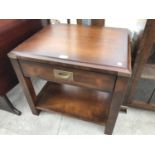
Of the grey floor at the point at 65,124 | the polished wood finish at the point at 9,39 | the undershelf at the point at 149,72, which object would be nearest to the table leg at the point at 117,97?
the grey floor at the point at 65,124

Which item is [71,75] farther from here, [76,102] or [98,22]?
[98,22]

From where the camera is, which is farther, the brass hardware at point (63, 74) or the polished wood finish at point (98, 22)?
the polished wood finish at point (98, 22)

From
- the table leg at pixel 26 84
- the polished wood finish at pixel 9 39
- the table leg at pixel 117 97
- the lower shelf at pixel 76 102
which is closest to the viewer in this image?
the table leg at pixel 117 97

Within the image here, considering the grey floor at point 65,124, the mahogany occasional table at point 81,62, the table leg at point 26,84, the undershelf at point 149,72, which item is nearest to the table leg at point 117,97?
the mahogany occasional table at point 81,62

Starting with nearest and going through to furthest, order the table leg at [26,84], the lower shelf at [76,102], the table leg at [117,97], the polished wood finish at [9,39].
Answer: the table leg at [117,97] → the table leg at [26,84] → the polished wood finish at [9,39] → the lower shelf at [76,102]

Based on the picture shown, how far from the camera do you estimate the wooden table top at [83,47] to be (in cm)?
64

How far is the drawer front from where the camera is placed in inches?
26.1

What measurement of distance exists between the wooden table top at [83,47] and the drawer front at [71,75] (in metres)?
0.05

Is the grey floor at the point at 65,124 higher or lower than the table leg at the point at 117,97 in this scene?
lower

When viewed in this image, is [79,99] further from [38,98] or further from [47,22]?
[47,22]

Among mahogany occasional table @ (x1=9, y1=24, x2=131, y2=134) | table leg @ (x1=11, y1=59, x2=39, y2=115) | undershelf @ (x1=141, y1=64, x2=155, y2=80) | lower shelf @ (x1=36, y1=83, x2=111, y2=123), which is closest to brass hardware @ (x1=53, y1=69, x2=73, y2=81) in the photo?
mahogany occasional table @ (x1=9, y1=24, x2=131, y2=134)


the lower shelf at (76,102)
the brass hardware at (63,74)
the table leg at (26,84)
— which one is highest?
the brass hardware at (63,74)

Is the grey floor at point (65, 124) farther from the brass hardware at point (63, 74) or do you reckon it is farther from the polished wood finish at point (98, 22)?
the polished wood finish at point (98, 22)
